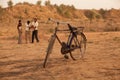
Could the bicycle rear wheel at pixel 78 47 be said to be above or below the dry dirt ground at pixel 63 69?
above

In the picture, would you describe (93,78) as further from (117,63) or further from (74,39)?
(74,39)

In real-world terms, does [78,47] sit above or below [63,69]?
above

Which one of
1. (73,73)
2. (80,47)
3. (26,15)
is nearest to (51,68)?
(73,73)

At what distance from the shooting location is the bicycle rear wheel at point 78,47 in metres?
12.2

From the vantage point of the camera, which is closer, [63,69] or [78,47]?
[63,69]

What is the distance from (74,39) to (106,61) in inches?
51.1

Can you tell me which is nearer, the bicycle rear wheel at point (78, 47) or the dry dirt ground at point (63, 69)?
the dry dirt ground at point (63, 69)

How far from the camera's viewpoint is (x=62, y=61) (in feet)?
40.1

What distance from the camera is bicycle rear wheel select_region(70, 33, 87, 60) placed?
12.2m

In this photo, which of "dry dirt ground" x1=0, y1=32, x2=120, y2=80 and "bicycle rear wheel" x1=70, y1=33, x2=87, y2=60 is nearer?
"dry dirt ground" x1=0, y1=32, x2=120, y2=80

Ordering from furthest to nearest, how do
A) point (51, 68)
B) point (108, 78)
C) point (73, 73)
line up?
point (51, 68) → point (73, 73) → point (108, 78)

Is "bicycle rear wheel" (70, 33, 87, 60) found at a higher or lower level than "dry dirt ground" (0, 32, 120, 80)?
higher

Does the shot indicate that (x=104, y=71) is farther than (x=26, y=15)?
No

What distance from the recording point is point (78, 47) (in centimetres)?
1228
